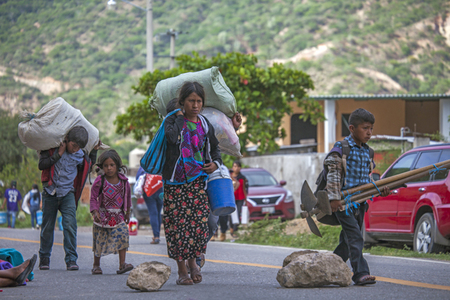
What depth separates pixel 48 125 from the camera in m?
7.46

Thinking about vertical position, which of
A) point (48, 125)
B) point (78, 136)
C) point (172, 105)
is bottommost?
point (78, 136)

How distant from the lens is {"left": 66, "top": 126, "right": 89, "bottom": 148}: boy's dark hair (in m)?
7.55

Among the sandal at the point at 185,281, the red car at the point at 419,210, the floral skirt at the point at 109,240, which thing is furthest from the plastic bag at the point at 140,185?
the sandal at the point at 185,281

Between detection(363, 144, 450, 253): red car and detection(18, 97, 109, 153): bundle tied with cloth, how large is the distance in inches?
190

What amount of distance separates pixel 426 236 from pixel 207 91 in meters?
4.59

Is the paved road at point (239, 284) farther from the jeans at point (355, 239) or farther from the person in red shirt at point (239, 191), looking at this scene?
the person in red shirt at point (239, 191)

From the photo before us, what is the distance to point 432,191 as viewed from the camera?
9.19 m

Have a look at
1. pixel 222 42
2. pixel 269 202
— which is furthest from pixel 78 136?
pixel 222 42

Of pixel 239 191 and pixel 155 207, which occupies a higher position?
pixel 239 191

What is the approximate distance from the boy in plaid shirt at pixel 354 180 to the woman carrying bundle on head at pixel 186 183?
3.52 ft

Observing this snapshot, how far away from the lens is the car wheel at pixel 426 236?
9.10 m

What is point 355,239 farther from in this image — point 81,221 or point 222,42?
point 222,42

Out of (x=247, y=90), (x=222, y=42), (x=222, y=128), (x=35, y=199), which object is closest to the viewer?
(x=222, y=128)

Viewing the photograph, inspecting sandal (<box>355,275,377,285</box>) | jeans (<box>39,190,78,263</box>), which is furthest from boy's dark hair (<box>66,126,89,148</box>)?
sandal (<box>355,275,377,285</box>)
